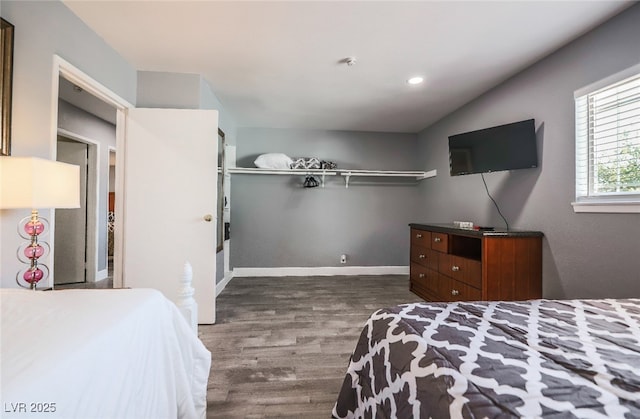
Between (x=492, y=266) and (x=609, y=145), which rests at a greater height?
(x=609, y=145)

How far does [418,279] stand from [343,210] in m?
1.57

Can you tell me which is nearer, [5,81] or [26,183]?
[26,183]

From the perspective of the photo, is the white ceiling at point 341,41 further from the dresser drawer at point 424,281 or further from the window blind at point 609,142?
the dresser drawer at point 424,281

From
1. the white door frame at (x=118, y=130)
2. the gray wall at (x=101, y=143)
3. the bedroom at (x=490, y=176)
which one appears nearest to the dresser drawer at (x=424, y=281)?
the bedroom at (x=490, y=176)

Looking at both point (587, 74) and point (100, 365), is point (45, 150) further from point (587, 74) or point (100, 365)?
point (587, 74)

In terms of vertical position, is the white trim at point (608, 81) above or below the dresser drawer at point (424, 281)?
above

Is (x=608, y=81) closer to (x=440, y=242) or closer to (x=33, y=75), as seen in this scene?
(x=440, y=242)

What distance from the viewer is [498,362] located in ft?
2.42

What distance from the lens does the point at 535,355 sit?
0.78 meters

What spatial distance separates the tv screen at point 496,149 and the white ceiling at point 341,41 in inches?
21.4

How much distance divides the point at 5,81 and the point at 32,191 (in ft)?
2.29

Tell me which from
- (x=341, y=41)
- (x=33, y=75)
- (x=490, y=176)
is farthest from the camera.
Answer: (x=490, y=176)

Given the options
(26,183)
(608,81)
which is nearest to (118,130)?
(26,183)

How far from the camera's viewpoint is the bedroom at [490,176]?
157 cm
